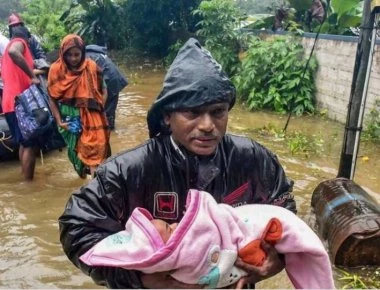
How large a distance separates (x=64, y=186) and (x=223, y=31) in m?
7.18

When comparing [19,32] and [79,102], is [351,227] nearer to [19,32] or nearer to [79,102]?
[79,102]

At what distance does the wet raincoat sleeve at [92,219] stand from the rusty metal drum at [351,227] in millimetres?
2307

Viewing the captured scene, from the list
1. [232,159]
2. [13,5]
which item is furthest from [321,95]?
[13,5]

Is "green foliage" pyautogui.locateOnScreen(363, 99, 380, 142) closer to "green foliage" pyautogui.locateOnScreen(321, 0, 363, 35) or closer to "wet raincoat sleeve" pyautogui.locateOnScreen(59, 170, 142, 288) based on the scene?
"green foliage" pyautogui.locateOnScreen(321, 0, 363, 35)

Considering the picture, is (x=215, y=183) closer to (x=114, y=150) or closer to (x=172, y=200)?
(x=172, y=200)

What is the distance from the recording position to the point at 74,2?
17.8 m

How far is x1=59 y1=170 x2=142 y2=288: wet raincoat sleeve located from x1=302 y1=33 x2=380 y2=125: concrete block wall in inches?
255

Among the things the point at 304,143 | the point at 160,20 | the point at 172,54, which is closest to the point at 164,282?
the point at 304,143

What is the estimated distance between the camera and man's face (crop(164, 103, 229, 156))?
1.74 metres

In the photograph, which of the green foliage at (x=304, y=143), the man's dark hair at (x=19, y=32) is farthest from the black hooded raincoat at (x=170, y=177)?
the green foliage at (x=304, y=143)

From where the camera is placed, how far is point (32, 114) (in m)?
5.29

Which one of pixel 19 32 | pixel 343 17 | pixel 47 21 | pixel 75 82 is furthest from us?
pixel 47 21

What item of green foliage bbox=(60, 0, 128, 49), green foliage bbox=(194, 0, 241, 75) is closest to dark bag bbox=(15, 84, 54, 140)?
green foliage bbox=(194, 0, 241, 75)

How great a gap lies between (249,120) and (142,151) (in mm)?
6921
